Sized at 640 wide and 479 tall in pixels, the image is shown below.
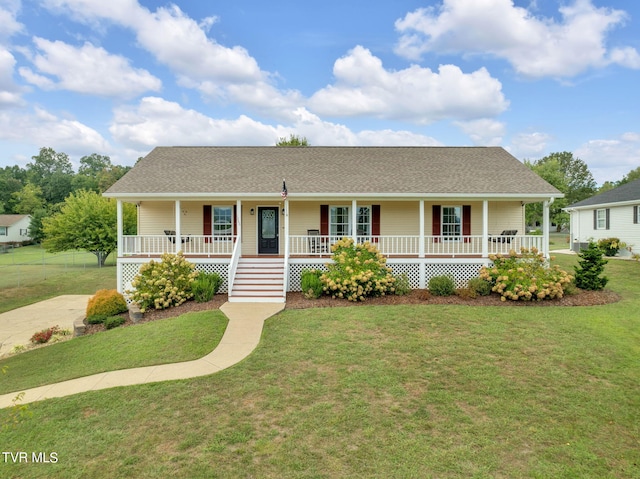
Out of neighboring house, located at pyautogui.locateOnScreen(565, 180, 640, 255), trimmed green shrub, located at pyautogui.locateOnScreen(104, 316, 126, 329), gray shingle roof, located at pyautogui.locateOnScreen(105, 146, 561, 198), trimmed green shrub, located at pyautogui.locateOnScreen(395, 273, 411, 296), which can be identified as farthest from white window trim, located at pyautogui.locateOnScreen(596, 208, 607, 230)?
trimmed green shrub, located at pyautogui.locateOnScreen(104, 316, 126, 329)

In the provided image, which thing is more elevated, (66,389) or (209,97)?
(209,97)

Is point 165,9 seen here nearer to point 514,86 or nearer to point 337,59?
point 337,59

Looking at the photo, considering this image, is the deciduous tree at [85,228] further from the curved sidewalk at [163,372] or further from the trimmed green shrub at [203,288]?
the curved sidewalk at [163,372]

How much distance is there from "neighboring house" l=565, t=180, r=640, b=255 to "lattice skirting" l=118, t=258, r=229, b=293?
74.2 feet

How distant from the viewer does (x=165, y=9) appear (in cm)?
1515

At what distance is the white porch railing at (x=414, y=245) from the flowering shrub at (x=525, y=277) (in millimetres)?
1549

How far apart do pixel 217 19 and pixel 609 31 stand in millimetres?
18253

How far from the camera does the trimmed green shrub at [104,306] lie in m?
10.6

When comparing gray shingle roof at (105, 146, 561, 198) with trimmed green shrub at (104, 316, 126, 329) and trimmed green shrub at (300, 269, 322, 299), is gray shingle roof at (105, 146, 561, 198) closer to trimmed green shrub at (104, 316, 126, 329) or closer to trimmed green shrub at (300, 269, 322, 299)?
trimmed green shrub at (300, 269, 322, 299)

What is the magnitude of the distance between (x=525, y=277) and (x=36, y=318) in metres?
17.1

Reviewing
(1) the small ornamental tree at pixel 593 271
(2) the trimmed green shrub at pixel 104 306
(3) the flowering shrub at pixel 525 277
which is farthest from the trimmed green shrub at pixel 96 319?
(1) the small ornamental tree at pixel 593 271

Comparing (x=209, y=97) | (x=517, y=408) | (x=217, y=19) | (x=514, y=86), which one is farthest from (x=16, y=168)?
(x=517, y=408)

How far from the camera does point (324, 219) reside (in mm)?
14695

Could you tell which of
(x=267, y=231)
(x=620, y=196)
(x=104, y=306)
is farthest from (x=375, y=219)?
(x=620, y=196)
